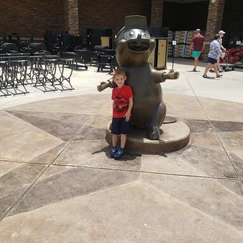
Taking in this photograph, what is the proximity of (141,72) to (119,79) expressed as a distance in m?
0.39

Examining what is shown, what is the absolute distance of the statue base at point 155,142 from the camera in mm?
3439

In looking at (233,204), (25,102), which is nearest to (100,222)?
(233,204)

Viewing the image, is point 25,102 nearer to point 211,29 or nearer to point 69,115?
point 69,115

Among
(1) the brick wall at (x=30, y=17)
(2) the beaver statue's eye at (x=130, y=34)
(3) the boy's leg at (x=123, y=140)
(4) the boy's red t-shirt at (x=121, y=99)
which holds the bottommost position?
(3) the boy's leg at (x=123, y=140)

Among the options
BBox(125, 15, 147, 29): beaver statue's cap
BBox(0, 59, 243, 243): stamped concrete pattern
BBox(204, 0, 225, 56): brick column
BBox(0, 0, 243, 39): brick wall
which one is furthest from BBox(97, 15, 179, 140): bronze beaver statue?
BBox(0, 0, 243, 39): brick wall

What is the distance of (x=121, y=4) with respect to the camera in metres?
20.9

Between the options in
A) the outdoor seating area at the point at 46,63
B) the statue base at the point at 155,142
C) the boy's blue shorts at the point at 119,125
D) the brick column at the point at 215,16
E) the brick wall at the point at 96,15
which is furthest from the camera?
the brick wall at the point at 96,15

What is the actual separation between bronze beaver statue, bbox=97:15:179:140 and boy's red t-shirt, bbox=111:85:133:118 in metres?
0.19

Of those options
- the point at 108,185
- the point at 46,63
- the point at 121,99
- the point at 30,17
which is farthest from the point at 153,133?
the point at 30,17

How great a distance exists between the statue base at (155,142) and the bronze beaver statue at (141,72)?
3.7 inches

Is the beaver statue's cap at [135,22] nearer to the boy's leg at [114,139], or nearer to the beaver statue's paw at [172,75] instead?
the beaver statue's paw at [172,75]

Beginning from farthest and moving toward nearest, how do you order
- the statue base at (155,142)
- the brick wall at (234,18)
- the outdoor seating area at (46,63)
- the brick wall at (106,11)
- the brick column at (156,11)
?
the brick wall at (234,18)
the brick column at (156,11)
the brick wall at (106,11)
the outdoor seating area at (46,63)
the statue base at (155,142)

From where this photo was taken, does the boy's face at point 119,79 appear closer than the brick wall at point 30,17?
Yes

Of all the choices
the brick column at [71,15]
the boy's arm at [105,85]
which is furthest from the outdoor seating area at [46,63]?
the boy's arm at [105,85]
